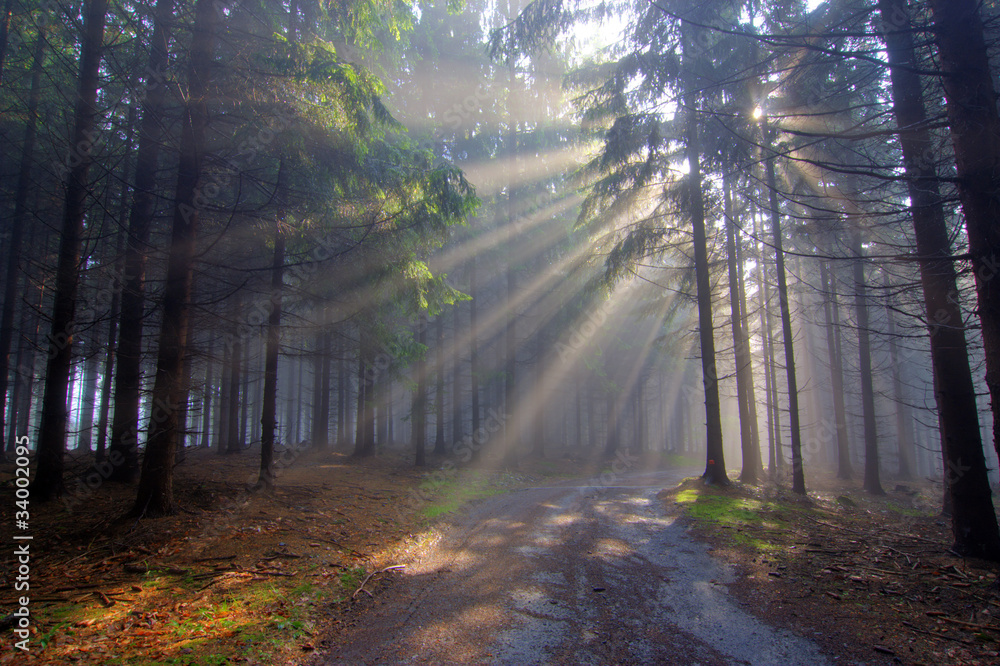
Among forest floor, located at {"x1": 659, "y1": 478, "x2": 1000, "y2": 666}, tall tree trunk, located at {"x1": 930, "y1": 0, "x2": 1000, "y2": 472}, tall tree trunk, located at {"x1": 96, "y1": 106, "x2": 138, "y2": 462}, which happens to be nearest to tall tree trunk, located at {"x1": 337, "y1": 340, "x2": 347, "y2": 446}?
tall tree trunk, located at {"x1": 96, "y1": 106, "x2": 138, "y2": 462}

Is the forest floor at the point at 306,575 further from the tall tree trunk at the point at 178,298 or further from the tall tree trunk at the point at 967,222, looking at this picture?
the tall tree trunk at the point at 967,222

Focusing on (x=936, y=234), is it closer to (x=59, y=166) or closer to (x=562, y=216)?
(x=59, y=166)

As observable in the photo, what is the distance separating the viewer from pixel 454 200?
11445 mm

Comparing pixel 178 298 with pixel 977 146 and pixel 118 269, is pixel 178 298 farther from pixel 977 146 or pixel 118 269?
pixel 977 146

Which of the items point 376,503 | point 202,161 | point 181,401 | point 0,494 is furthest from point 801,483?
point 0,494

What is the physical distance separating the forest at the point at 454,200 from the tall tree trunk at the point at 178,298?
0.05 m

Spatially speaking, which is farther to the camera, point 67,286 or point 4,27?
point 4,27

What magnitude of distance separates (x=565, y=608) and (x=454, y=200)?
9.19 m

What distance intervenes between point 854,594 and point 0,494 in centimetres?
1280

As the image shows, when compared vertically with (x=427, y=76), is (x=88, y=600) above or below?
below

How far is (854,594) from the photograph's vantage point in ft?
17.1

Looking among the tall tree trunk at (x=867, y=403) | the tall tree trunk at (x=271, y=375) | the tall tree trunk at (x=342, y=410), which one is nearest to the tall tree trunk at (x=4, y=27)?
the tall tree trunk at (x=271, y=375)

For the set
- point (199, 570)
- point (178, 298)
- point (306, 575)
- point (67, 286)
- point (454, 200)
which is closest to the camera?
point (199, 570)

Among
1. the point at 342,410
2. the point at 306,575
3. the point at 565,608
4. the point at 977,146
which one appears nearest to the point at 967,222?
the point at 977,146
